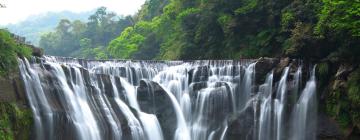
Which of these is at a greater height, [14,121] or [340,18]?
[340,18]

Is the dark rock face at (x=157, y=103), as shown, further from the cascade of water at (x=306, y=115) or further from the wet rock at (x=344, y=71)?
the wet rock at (x=344, y=71)

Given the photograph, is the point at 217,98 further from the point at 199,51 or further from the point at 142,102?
the point at 199,51

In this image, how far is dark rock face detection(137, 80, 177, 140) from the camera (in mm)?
27047

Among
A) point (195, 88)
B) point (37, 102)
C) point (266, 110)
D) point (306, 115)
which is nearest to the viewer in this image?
point (37, 102)

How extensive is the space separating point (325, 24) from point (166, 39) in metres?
27.9

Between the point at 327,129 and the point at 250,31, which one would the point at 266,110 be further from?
the point at 250,31

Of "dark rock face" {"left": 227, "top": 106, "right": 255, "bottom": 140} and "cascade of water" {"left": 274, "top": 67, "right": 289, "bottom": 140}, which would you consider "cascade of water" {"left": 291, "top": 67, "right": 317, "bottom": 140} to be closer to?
"cascade of water" {"left": 274, "top": 67, "right": 289, "bottom": 140}

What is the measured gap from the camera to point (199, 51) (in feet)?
127

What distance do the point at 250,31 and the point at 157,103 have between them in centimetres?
1081

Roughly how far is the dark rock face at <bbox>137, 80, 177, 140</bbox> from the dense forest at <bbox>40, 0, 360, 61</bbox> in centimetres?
772

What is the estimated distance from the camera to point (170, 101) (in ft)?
91.6

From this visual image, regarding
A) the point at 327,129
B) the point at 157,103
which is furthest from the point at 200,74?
the point at 327,129

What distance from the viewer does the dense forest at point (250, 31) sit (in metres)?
24.2

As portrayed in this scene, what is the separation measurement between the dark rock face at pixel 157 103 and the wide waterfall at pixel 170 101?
0.06m
